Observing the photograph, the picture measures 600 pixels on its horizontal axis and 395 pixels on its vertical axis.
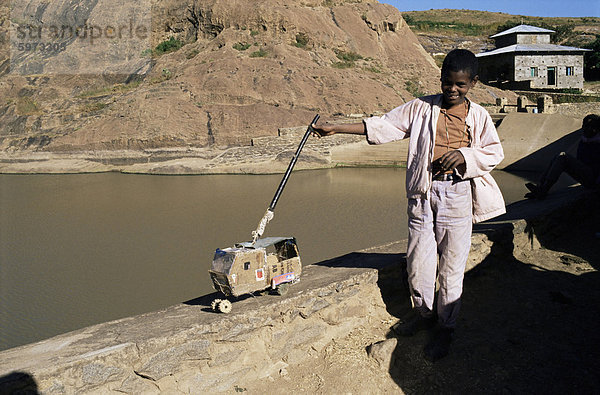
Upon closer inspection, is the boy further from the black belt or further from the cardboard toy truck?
the cardboard toy truck

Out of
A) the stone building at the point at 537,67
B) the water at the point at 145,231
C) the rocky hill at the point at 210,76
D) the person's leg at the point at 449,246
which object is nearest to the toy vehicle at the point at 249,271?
the person's leg at the point at 449,246

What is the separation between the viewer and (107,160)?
16.0 metres

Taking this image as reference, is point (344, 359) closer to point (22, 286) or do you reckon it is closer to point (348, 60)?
point (22, 286)

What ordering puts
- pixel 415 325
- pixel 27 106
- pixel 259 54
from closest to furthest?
1. pixel 415 325
2. pixel 27 106
3. pixel 259 54

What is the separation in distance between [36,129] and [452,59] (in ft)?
63.1

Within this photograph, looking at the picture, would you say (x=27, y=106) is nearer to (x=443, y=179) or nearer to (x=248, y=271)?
(x=248, y=271)

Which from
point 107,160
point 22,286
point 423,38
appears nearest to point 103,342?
point 22,286

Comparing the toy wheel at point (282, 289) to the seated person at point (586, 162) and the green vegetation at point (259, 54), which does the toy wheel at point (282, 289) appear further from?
the green vegetation at point (259, 54)

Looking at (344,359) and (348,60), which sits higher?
(348,60)

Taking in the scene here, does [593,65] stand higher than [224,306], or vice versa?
[593,65]

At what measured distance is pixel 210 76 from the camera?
61.1ft

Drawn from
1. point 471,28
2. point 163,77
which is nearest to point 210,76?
point 163,77

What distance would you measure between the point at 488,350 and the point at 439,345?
0.92ft

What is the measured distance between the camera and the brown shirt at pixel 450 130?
8.39ft
